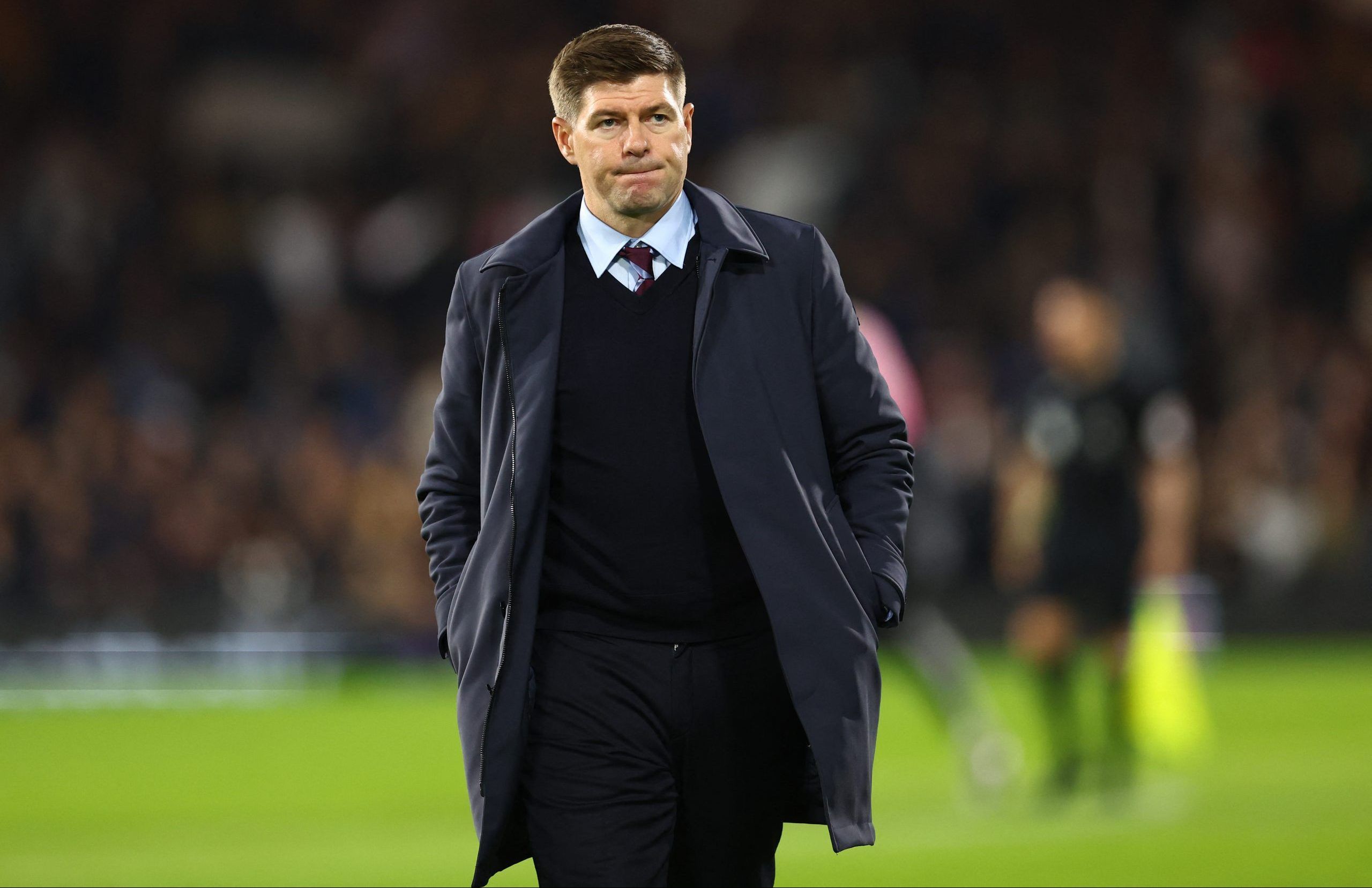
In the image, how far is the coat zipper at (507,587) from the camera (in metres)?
3.97

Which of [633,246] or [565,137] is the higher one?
[565,137]

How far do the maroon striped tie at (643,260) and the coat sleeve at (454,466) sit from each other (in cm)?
35

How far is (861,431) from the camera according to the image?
415 cm

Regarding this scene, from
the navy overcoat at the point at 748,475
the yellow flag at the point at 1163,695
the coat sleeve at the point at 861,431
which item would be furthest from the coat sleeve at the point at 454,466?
the yellow flag at the point at 1163,695

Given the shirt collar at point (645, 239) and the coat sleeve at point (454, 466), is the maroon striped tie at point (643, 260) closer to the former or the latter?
the shirt collar at point (645, 239)

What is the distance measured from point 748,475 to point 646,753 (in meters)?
0.61

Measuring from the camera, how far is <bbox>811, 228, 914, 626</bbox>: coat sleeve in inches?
162

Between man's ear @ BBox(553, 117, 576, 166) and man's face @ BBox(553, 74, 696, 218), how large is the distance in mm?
56

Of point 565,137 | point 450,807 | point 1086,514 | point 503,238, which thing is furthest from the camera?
point 503,238

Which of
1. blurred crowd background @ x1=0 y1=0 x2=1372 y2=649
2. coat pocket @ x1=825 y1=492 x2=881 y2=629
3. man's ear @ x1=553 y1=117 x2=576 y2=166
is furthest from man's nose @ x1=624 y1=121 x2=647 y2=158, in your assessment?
blurred crowd background @ x1=0 y1=0 x2=1372 y2=649

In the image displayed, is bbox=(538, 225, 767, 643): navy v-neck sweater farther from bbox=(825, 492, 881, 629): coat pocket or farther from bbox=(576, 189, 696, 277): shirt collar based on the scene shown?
bbox=(825, 492, 881, 629): coat pocket

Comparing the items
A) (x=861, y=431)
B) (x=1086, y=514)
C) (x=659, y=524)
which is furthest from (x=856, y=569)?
(x=1086, y=514)

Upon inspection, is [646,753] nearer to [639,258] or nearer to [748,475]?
[748,475]

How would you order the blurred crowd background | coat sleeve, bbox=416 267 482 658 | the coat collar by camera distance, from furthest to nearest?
1. the blurred crowd background
2. coat sleeve, bbox=416 267 482 658
3. the coat collar
